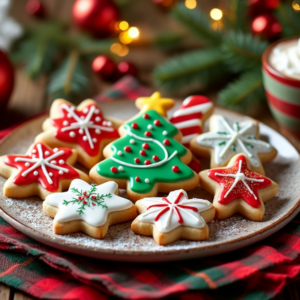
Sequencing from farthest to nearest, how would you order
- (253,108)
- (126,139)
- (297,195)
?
1. (253,108)
2. (126,139)
3. (297,195)

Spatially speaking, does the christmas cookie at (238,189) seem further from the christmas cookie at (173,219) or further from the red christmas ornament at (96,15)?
the red christmas ornament at (96,15)

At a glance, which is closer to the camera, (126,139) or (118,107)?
(126,139)

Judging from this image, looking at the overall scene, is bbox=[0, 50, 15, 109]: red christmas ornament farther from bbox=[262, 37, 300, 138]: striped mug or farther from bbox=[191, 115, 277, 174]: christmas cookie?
bbox=[262, 37, 300, 138]: striped mug

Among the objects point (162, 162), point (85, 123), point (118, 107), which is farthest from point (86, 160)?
point (118, 107)

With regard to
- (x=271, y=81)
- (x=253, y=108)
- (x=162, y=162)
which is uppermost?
(x=271, y=81)

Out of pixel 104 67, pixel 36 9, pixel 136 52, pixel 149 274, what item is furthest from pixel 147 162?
pixel 36 9

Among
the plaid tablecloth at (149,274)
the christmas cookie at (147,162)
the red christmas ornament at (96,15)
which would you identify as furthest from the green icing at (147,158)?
the red christmas ornament at (96,15)

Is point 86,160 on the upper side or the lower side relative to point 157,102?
lower

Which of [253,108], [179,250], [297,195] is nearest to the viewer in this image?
[179,250]

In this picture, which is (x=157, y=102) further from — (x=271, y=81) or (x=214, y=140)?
(x=271, y=81)
